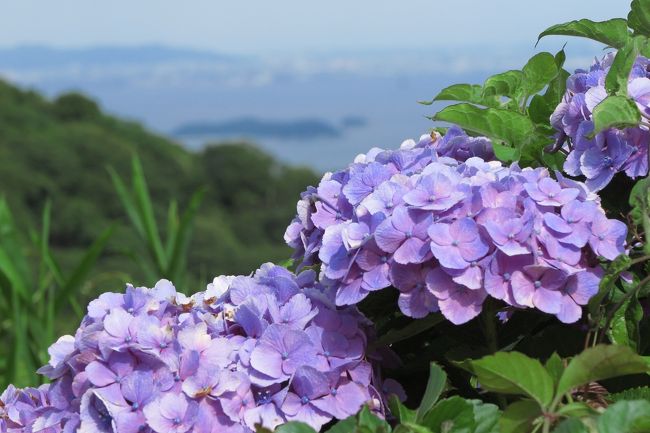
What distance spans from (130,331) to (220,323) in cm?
11

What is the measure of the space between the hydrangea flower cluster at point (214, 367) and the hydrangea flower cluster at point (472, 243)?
0.21ft

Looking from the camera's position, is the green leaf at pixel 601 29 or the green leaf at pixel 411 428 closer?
the green leaf at pixel 411 428

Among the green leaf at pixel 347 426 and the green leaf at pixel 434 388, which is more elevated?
the green leaf at pixel 434 388

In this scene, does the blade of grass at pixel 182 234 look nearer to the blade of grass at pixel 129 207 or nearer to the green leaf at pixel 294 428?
the blade of grass at pixel 129 207

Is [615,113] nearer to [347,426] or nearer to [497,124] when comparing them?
[497,124]

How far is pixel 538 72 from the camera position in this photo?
128 centimetres

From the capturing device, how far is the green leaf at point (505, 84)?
1.28 m

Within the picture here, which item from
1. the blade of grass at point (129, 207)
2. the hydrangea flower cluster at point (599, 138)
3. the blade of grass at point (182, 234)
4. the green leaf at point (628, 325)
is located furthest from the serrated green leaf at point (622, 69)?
the blade of grass at point (129, 207)

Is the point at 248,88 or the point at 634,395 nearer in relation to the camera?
the point at 634,395

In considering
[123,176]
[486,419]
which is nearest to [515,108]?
[486,419]

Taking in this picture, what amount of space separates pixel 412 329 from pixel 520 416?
204 mm

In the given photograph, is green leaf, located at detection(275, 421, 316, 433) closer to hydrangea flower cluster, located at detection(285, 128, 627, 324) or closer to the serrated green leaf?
hydrangea flower cluster, located at detection(285, 128, 627, 324)

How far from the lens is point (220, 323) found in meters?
1.07

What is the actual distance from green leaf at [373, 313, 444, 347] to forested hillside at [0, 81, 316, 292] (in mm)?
20350
